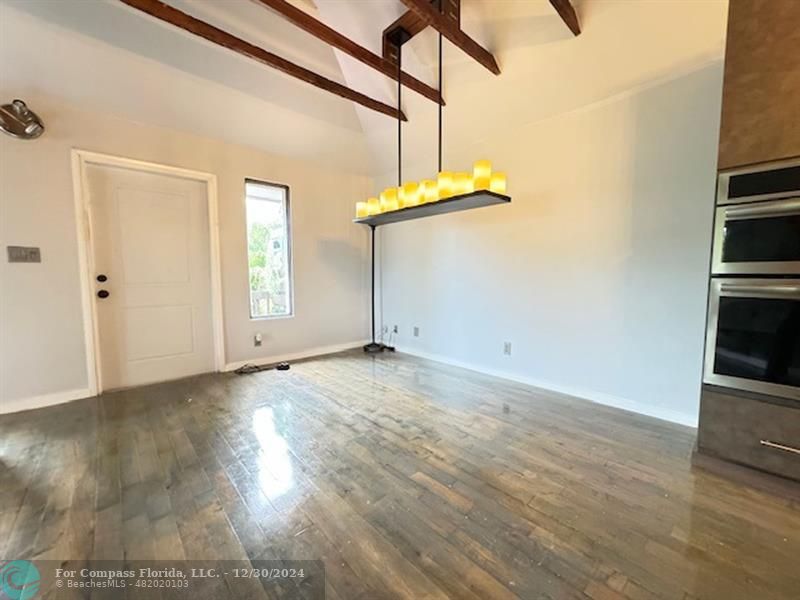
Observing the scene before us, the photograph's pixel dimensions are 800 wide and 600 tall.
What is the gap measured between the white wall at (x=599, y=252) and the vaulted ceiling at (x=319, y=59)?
22 cm

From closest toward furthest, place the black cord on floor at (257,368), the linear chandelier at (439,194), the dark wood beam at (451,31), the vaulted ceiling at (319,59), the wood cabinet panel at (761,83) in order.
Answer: the wood cabinet panel at (761,83) → the dark wood beam at (451,31) → the vaulted ceiling at (319,59) → the linear chandelier at (439,194) → the black cord on floor at (257,368)

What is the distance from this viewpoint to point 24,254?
2812 millimetres

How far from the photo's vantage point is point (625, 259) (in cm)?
282

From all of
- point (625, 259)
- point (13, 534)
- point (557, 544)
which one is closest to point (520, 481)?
point (557, 544)

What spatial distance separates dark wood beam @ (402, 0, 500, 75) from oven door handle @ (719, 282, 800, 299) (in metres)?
2.45

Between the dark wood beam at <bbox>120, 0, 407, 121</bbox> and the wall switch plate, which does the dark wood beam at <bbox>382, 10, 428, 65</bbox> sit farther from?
the wall switch plate

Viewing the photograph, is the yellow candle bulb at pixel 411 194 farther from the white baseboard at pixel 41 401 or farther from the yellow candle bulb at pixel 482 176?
the white baseboard at pixel 41 401

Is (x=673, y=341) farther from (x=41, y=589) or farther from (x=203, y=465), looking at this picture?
(x=41, y=589)

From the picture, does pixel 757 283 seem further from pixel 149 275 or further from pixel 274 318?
pixel 149 275

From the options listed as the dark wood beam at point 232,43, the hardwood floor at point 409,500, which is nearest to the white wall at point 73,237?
A: the hardwood floor at point 409,500

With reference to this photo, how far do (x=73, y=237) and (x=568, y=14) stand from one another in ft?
14.5

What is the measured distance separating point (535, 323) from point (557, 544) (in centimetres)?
224

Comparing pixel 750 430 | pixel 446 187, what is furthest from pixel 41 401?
pixel 750 430

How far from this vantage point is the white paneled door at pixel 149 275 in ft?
10.7
